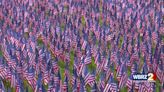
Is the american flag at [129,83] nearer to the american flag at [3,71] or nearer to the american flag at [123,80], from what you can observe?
the american flag at [123,80]

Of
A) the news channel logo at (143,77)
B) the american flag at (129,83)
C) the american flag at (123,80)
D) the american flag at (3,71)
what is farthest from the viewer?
the american flag at (3,71)

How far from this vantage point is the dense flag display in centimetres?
3616

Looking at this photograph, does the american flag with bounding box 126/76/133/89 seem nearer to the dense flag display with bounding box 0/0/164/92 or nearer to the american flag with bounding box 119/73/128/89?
the dense flag display with bounding box 0/0/164/92

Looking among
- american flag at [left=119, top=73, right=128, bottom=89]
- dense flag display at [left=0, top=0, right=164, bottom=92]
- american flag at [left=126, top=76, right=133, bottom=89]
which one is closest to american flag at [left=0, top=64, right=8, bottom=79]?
dense flag display at [left=0, top=0, right=164, bottom=92]

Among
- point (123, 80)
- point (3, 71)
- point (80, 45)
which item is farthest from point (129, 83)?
point (80, 45)


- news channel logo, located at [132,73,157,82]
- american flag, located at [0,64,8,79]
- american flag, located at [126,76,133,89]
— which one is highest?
american flag, located at [0,64,8,79]

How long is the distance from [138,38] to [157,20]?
7.41 metres

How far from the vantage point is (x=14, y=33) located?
4950 centimetres

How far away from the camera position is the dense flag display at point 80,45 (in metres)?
36.2

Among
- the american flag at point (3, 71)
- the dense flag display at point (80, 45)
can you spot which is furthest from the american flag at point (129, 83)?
the american flag at point (3, 71)

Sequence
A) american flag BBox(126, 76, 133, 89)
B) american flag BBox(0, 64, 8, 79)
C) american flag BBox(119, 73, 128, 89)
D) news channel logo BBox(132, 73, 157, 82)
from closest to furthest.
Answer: news channel logo BBox(132, 73, 157, 82) < american flag BBox(126, 76, 133, 89) < american flag BBox(119, 73, 128, 89) < american flag BBox(0, 64, 8, 79)

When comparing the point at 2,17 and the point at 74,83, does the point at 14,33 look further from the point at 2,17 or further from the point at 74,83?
the point at 74,83

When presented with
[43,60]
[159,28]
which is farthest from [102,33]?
[43,60]

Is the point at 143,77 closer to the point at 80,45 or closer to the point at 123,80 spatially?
the point at 123,80
